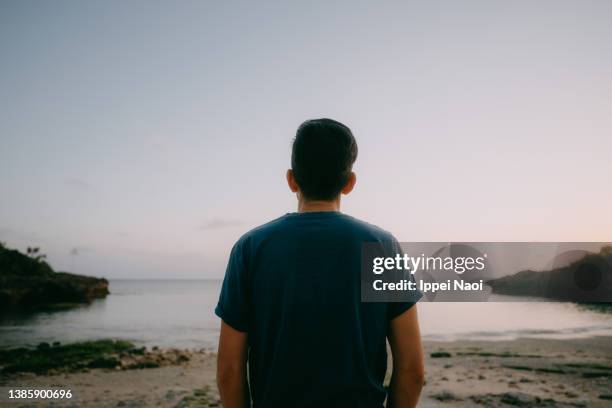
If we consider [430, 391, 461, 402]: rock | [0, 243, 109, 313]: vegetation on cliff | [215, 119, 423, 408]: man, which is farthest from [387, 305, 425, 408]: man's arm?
[0, 243, 109, 313]: vegetation on cliff

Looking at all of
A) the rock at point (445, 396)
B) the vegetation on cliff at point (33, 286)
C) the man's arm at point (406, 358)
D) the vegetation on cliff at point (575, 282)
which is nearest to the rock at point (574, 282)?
the vegetation on cliff at point (575, 282)

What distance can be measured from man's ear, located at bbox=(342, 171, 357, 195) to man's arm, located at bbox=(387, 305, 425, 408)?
2.08 feet

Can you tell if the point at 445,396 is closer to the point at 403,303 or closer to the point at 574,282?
the point at 403,303

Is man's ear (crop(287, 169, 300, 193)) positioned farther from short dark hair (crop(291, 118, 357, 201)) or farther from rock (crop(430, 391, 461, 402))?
rock (crop(430, 391, 461, 402))

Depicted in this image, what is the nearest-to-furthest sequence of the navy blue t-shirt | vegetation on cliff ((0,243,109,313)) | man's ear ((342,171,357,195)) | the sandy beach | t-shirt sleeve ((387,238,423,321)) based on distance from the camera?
the navy blue t-shirt → t-shirt sleeve ((387,238,423,321)) → man's ear ((342,171,357,195)) → the sandy beach → vegetation on cliff ((0,243,109,313))

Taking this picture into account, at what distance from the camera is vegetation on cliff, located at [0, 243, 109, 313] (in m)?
46.9

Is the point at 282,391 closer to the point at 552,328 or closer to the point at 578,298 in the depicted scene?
the point at 552,328

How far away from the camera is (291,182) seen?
6.84 ft

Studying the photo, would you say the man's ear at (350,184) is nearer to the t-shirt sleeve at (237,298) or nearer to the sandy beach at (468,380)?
the t-shirt sleeve at (237,298)

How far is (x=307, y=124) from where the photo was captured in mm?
2029

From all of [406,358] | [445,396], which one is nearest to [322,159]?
[406,358]

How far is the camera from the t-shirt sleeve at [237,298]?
1906mm

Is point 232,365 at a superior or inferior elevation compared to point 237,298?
inferior

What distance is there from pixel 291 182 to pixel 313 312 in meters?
0.65
